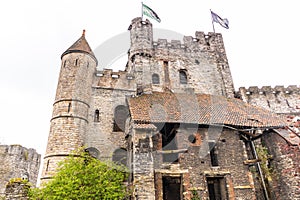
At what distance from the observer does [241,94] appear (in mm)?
25969

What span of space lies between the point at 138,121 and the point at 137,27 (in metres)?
15.3

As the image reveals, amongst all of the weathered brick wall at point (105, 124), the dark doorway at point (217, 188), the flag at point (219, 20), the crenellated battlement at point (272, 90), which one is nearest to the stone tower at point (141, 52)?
the weathered brick wall at point (105, 124)

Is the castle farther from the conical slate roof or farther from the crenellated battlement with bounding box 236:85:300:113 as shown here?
the crenellated battlement with bounding box 236:85:300:113

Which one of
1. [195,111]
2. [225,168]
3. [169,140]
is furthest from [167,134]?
[225,168]

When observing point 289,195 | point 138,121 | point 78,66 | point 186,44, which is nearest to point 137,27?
A: point 186,44

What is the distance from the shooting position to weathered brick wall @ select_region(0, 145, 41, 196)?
20234 millimetres

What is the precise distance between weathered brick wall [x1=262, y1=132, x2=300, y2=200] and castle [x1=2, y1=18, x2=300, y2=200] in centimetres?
6

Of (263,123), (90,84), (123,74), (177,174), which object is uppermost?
(123,74)

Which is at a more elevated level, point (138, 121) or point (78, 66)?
point (78, 66)

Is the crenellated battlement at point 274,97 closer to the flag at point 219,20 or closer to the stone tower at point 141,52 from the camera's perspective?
the flag at point 219,20

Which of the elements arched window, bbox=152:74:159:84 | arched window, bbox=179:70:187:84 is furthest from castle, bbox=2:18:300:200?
arched window, bbox=179:70:187:84

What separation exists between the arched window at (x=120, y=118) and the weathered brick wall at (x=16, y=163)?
9319mm

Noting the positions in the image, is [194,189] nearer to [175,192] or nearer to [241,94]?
[175,192]

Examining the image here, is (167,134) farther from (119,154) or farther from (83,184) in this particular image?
(83,184)
